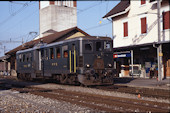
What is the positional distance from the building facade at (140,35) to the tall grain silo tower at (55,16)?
38602mm

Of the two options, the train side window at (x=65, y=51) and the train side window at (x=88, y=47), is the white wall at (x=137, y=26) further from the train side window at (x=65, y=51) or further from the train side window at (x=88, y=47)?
the train side window at (x=65, y=51)

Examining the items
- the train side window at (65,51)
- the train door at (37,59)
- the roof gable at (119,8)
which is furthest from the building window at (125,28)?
the train side window at (65,51)

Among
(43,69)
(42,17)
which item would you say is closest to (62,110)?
(43,69)

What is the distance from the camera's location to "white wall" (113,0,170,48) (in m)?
22.1

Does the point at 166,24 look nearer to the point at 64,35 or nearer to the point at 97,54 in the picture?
the point at 97,54


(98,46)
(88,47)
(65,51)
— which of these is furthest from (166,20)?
(65,51)

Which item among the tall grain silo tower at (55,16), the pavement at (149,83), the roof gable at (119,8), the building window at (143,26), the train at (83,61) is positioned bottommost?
the pavement at (149,83)

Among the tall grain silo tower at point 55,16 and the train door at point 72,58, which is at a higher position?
the tall grain silo tower at point 55,16

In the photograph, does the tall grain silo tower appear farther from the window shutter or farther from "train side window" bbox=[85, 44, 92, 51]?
"train side window" bbox=[85, 44, 92, 51]

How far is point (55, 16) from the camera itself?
64875 millimetres

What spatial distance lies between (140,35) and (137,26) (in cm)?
99

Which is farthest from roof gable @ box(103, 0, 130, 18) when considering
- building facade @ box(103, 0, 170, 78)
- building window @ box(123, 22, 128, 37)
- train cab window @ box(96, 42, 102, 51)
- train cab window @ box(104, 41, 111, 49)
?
train cab window @ box(96, 42, 102, 51)

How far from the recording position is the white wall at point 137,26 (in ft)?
72.5

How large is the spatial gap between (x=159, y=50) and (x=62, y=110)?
1312 cm
